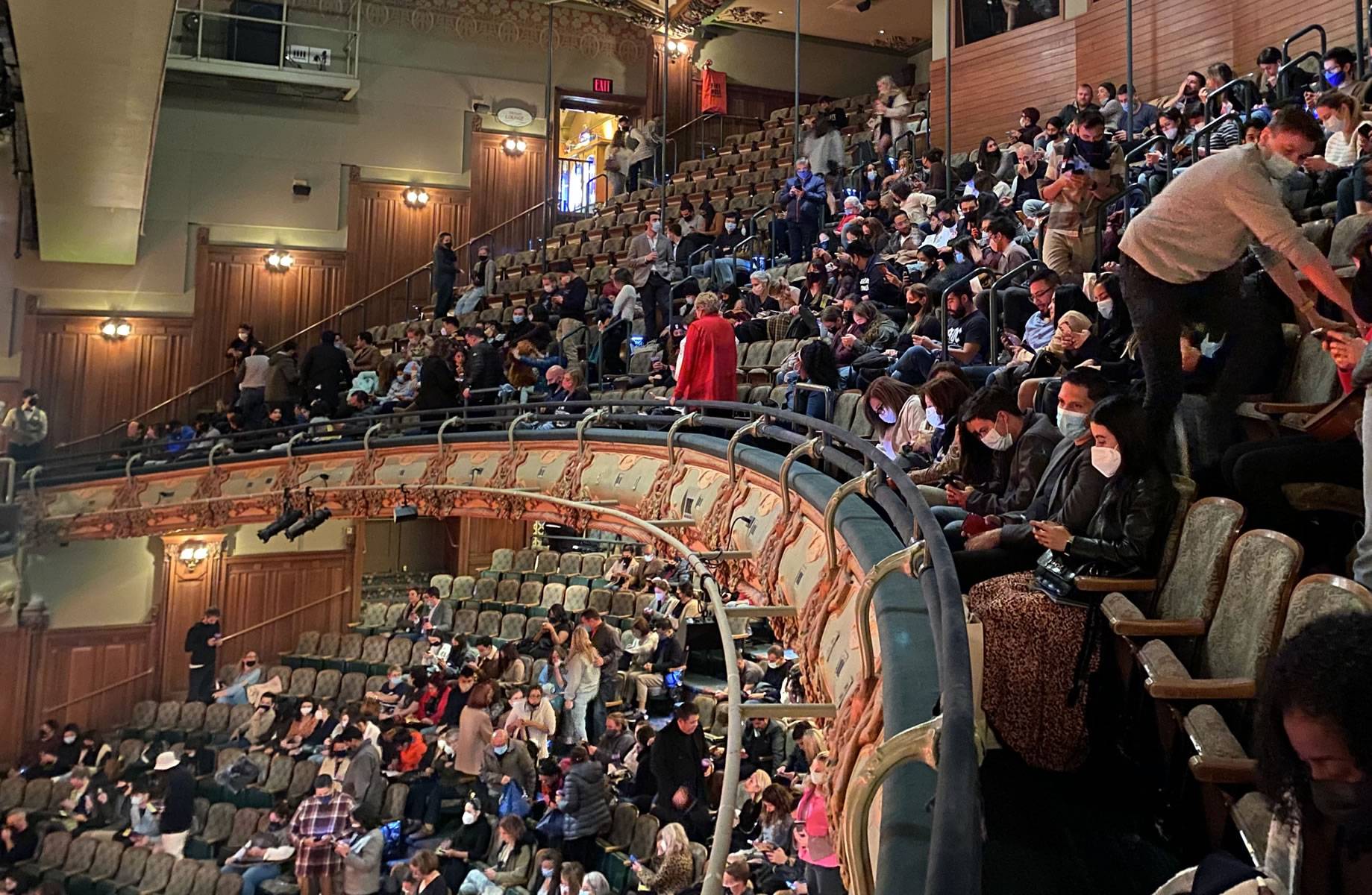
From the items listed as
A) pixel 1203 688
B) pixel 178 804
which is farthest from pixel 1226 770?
pixel 178 804

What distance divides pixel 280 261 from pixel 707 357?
1100 cm

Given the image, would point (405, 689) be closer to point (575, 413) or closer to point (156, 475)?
point (575, 413)

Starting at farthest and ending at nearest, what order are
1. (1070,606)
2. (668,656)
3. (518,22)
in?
(518,22)
(668,656)
(1070,606)

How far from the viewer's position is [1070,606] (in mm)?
2607

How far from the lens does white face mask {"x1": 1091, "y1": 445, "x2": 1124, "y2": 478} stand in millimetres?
2734

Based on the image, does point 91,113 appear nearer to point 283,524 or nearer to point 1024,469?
point 283,524

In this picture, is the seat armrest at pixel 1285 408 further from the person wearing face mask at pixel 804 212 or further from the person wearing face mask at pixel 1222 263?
the person wearing face mask at pixel 804 212

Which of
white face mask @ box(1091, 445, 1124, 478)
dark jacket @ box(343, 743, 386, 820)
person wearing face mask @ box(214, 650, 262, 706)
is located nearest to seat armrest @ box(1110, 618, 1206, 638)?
white face mask @ box(1091, 445, 1124, 478)

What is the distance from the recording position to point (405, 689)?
34.8 ft

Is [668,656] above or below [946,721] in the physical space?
below

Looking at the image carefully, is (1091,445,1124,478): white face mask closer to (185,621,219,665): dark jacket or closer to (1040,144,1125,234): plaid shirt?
(1040,144,1125,234): plaid shirt

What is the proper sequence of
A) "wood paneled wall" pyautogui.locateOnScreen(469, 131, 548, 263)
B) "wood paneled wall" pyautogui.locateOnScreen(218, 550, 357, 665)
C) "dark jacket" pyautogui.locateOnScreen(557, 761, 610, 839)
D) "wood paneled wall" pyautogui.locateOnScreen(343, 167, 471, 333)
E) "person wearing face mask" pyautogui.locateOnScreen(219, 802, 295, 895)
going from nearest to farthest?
"dark jacket" pyautogui.locateOnScreen(557, 761, 610, 839) < "person wearing face mask" pyautogui.locateOnScreen(219, 802, 295, 895) < "wood paneled wall" pyautogui.locateOnScreen(218, 550, 357, 665) < "wood paneled wall" pyautogui.locateOnScreen(343, 167, 471, 333) < "wood paneled wall" pyautogui.locateOnScreen(469, 131, 548, 263)

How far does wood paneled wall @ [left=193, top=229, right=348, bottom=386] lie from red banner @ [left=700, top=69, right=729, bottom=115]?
666cm

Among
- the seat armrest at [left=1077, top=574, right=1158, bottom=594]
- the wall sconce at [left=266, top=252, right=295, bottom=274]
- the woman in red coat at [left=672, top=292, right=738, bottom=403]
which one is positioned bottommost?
the seat armrest at [left=1077, top=574, right=1158, bottom=594]
